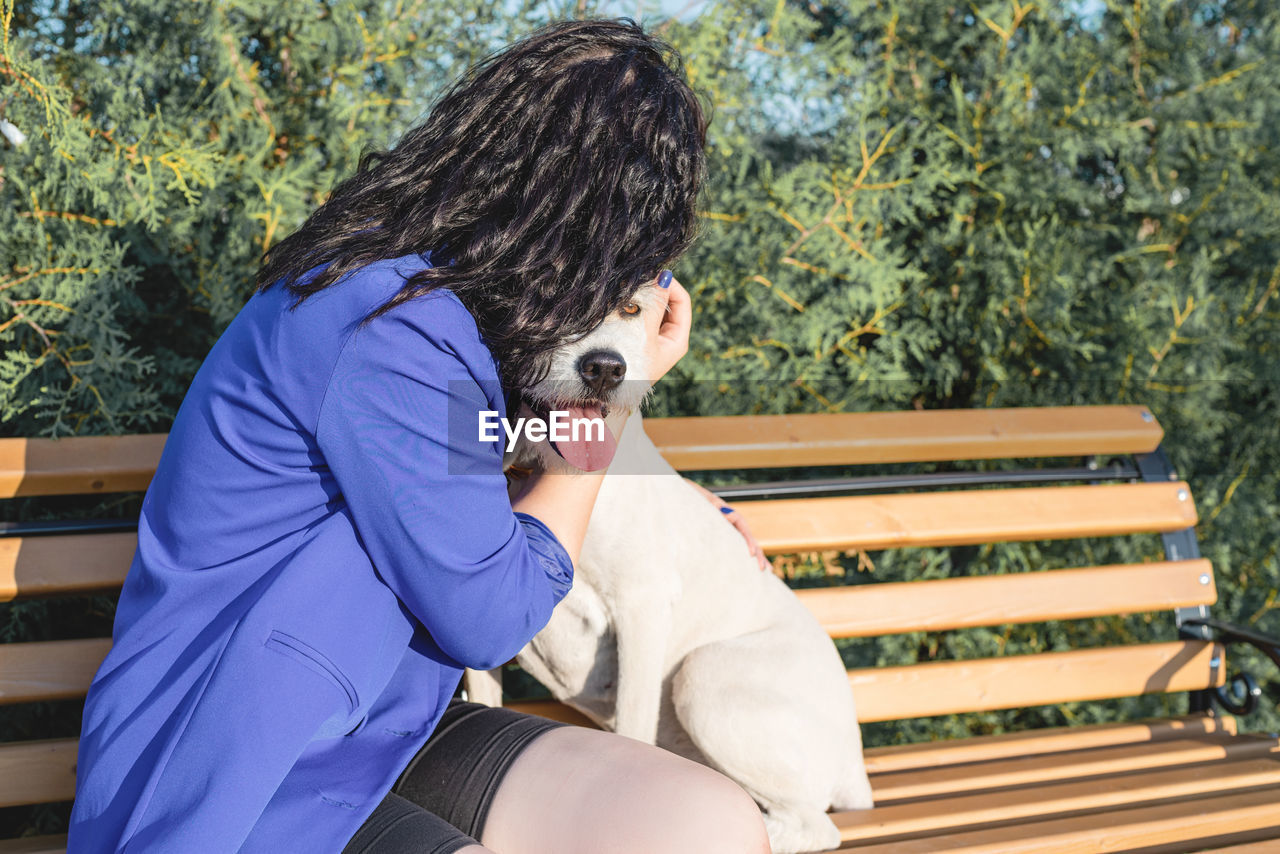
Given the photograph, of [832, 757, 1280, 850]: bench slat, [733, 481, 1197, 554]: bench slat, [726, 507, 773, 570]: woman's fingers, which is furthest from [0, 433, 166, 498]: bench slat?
[832, 757, 1280, 850]: bench slat

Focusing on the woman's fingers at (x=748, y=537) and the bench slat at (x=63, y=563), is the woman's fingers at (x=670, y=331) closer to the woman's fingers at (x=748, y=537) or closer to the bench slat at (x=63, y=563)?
the woman's fingers at (x=748, y=537)

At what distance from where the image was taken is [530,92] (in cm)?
128

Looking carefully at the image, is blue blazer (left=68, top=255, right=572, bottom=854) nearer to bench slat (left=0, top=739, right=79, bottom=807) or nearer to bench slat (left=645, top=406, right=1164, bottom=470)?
bench slat (left=0, top=739, right=79, bottom=807)

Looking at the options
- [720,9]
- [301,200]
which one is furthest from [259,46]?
[720,9]

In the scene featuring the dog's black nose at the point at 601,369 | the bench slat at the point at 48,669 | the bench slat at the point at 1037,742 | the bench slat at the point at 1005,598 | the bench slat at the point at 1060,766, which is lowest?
the bench slat at the point at 1037,742

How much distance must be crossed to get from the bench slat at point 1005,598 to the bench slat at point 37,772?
152 centimetres

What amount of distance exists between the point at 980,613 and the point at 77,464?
6.61ft

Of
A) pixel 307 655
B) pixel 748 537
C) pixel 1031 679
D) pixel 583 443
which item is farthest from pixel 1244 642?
pixel 307 655

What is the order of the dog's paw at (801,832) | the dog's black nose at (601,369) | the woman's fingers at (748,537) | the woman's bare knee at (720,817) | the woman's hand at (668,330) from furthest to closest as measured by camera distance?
the woman's fingers at (748,537) → the dog's paw at (801,832) → the woman's hand at (668,330) → the dog's black nose at (601,369) → the woman's bare knee at (720,817)

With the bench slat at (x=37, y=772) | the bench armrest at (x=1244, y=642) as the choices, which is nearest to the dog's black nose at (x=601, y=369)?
the bench slat at (x=37, y=772)

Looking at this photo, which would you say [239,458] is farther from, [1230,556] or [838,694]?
[1230,556]

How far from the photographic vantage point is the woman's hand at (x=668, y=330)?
4.93ft

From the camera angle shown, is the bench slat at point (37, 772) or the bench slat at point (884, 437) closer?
the bench slat at point (37, 772)

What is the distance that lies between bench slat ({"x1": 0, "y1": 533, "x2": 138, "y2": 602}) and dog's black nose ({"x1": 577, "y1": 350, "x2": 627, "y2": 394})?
3.36ft
